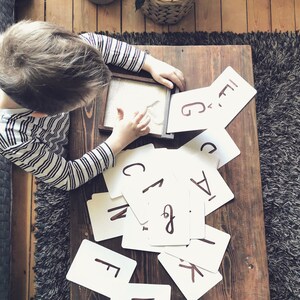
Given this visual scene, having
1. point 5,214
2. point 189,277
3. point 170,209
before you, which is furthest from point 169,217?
point 5,214

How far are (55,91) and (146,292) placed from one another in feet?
1.62

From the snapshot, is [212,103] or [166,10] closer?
[212,103]

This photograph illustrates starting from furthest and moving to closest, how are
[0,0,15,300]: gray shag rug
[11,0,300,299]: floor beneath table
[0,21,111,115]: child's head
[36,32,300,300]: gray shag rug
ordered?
[11,0,300,299]: floor beneath table, [36,32,300,300]: gray shag rug, [0,0,15,300]: gray shag rug, [0,21,111,115]: child's head

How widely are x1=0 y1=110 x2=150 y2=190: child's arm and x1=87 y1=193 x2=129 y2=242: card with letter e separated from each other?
6cm

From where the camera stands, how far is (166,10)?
141 centimetres

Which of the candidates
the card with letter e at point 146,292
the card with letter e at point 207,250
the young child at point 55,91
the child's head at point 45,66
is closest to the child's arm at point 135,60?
the young child at point 55,91


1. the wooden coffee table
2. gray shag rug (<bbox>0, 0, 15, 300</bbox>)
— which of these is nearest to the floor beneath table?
gray shag rug (<bbox>0, 0, 15, 300</bbox>)

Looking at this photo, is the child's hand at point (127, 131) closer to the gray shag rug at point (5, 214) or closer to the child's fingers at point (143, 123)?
the child's fingers at point (143, 123)

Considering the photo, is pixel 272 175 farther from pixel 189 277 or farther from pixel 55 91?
pixel 55 91

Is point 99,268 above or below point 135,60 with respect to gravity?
below

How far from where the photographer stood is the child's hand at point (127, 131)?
3.29 ft

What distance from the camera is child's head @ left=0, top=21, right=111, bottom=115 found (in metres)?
0.78

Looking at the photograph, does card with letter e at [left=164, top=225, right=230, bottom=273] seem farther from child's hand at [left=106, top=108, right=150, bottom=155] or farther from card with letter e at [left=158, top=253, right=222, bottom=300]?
child's hand at [left=106, top=108, right=150, bottom=155]

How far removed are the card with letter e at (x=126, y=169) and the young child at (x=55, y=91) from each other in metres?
0.02
